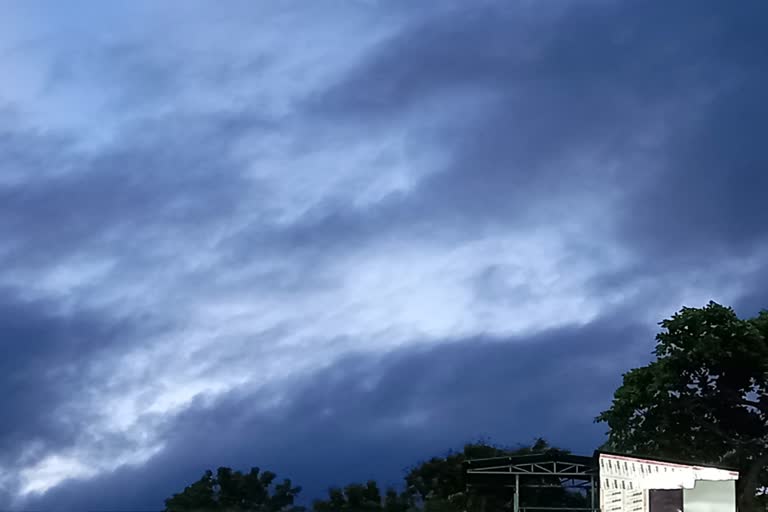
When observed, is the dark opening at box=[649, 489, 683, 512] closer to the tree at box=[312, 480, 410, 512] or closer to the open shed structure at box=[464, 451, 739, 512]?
the open shed structure at box=[464, 451, 739, 512]

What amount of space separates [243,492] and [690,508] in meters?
46.6

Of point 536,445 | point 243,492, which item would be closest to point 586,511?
point 536,445

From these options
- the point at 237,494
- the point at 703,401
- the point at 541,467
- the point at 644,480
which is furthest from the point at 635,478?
the point at 237,494

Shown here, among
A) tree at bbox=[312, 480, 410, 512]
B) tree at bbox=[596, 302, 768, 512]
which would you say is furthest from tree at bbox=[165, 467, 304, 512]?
tree at bbox=[596, 302, 768, 512]

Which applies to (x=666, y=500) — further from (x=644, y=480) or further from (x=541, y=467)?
(x=541, y=467)

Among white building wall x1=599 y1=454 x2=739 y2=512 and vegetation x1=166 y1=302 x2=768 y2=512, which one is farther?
vegetation x1=166 y1=302 x2=768 y2=512

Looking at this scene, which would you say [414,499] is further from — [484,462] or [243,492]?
[484,462]

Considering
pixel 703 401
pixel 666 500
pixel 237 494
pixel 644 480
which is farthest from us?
pixel 237 494

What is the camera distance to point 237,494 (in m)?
68.6

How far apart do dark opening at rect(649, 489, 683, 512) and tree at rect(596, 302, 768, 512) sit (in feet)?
68.8

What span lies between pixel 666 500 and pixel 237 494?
151 feet

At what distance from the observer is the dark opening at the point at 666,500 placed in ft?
83.6

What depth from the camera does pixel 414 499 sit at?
201 ft

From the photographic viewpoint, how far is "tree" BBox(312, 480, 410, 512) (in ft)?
196
